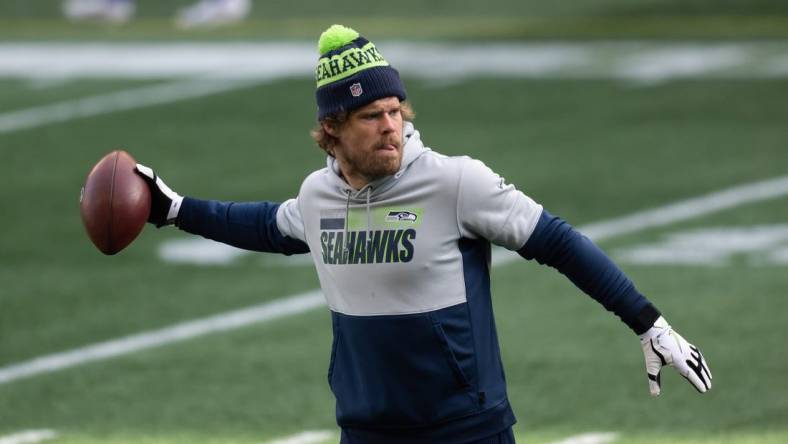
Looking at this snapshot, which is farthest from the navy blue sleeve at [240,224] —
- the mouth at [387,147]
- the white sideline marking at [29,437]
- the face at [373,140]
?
the white sideline marking at [29,437]

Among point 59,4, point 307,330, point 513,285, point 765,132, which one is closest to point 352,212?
point 307,330

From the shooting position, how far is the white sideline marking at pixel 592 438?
345 inches

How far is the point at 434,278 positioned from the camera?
19.1 ft

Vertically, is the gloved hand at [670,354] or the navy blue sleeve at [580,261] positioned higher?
the navy blue sleeve at [580,261]

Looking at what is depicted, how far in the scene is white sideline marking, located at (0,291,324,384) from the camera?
10766 millimetres

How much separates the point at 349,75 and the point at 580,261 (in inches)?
37.3

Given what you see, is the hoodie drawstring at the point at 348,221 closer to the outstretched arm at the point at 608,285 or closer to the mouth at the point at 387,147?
the mouth at the point at 387,147

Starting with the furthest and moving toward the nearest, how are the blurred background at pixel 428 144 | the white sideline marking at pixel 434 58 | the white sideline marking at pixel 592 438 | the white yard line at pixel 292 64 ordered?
the white sideline marking at pixel 434 58, the white yard line at pixel 292 64, the blurred background at pixel 428 144, the white sideline marking at pixel 592 438

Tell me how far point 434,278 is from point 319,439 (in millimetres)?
3322

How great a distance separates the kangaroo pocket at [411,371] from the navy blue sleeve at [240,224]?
2.23ft

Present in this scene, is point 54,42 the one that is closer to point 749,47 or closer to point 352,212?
point 749,47

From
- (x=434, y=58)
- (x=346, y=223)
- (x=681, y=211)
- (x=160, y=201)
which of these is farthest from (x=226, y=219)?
(x=434, y=58)

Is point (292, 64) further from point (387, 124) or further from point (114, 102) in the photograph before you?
point (387, 124)

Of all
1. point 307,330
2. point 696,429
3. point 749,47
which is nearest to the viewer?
point 696,429
